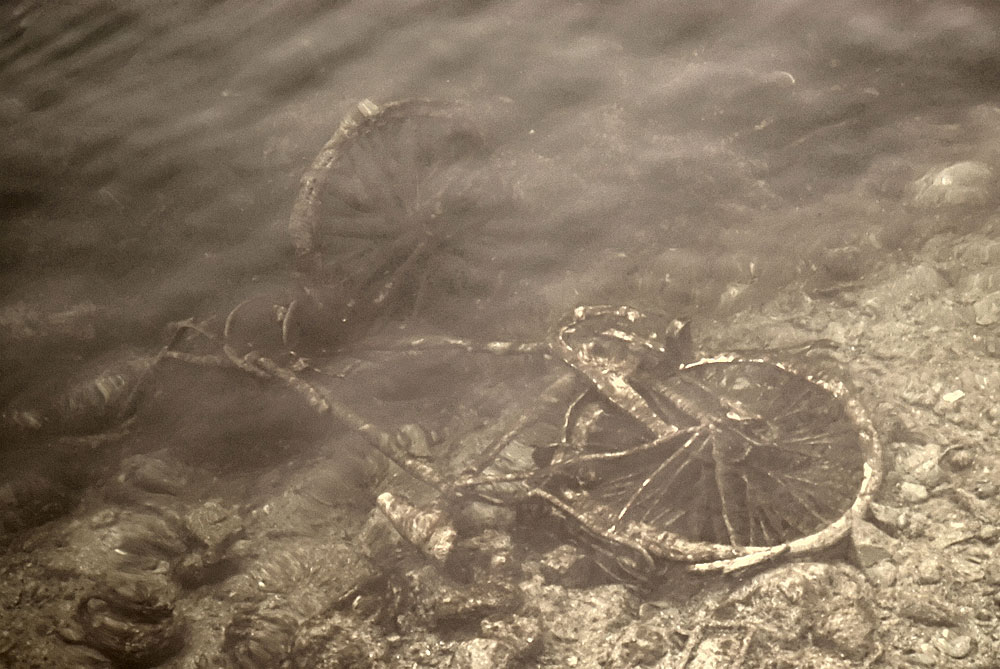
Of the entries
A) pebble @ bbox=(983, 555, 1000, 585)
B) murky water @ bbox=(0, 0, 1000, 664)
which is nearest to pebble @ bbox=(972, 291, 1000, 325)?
murky water @ bbox=(0, 0, 1000, 664)

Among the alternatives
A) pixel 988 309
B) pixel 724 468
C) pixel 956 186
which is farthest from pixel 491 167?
pixel 988 309

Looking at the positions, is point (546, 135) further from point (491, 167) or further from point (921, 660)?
point (921, 660)

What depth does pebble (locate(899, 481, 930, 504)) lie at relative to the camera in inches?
121

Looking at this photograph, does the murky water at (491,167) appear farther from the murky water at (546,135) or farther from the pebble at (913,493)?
the pebble at (913,493)

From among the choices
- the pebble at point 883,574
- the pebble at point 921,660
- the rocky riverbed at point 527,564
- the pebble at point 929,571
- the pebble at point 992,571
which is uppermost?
the rocky riverbed at point 527,564

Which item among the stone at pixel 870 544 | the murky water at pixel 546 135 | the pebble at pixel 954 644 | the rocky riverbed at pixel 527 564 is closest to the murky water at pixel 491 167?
the murky water at pixel 546 135

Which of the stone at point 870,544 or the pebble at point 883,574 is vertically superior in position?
the stone at point 870,544

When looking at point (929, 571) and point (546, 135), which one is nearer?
point (929, 571)

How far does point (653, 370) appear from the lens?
140 inches

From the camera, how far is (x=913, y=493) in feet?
10.1

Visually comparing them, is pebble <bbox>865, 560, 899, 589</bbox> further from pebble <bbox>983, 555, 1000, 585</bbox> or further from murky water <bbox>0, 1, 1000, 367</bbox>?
murky water <bbox>0, 1, 1000, 367</bbox>

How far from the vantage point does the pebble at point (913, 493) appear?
3068mm

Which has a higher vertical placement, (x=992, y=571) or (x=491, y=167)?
(x=491, y=167)

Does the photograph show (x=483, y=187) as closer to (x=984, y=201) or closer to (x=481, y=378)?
(x=481, y=378)
